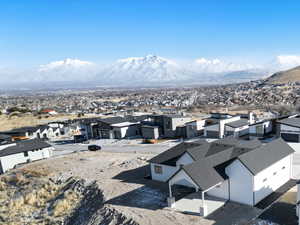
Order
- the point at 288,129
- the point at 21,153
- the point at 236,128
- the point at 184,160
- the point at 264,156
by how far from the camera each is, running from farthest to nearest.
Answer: the point at 236,128 < the point at 21,153 < the point at 288,129 < the point at 184,160 < the point at 264,156

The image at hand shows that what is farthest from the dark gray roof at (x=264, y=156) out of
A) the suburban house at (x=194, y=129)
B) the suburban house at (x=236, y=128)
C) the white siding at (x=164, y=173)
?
the suburban house at (x=194, y=129)

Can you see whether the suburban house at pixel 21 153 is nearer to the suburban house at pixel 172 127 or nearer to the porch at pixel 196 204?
the suburban house at pixel 172 127

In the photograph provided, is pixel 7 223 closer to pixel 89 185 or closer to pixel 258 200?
pixel 89 185

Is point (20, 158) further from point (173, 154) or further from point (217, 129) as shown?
point (217, 129)

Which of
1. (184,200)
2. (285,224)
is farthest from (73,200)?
(285,224)

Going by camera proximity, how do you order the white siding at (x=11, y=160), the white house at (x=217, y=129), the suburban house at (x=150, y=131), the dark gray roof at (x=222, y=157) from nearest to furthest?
the dark gray roof at (x=222, y=157), the white siding at (x=11, y=160), the white house at (x=217, y=129), the suburban house at (x=150, y=131)

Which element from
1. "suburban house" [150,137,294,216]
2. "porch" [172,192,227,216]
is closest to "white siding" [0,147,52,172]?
"suburban house" [150,137,294,216]

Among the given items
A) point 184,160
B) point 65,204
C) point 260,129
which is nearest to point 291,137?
point 260,129
